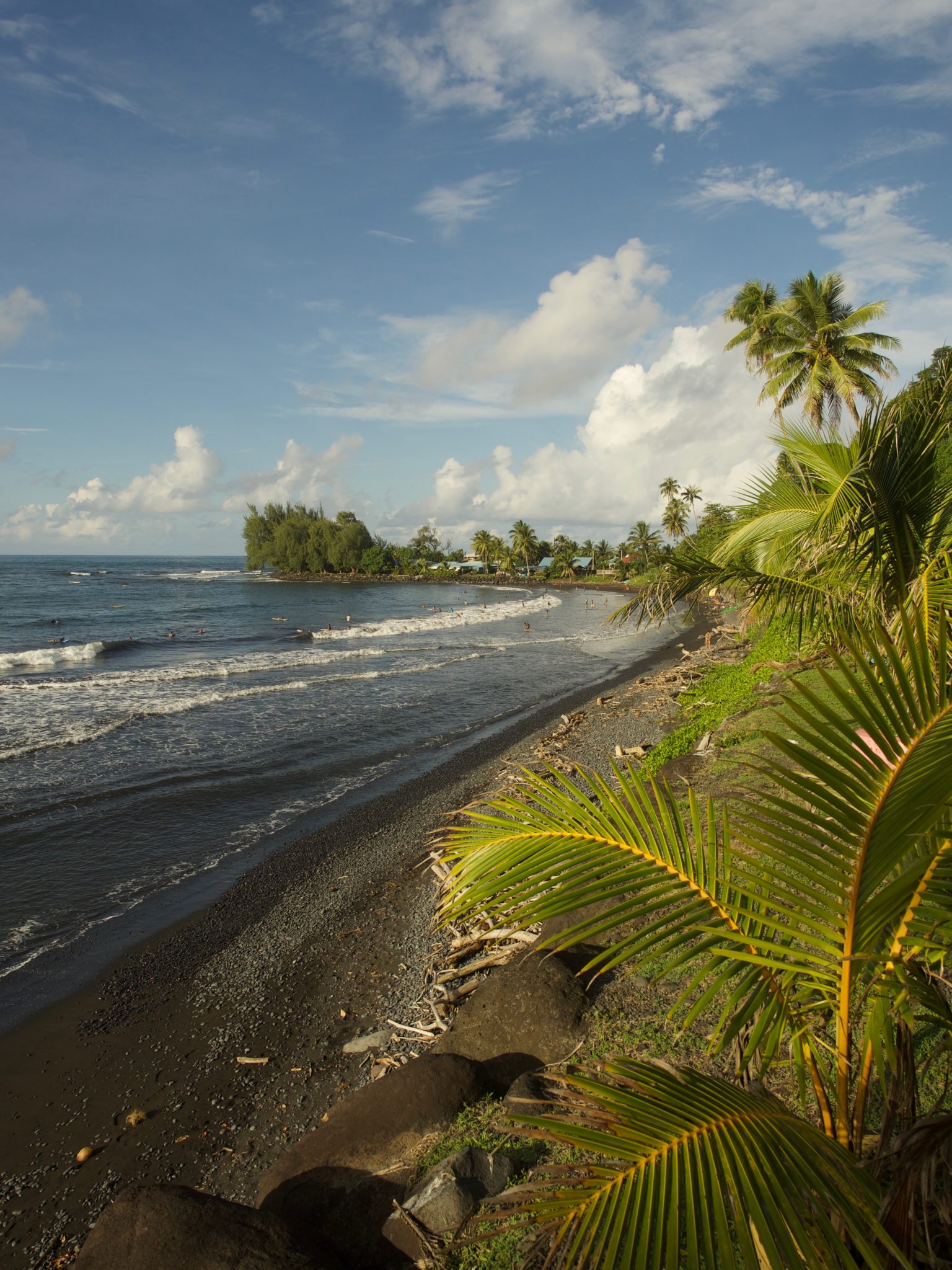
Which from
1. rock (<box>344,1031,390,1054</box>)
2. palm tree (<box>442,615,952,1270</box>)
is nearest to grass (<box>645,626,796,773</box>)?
rock (<box>344,1031,390,1054</box>)

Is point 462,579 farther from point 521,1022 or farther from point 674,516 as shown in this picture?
point 521,1022

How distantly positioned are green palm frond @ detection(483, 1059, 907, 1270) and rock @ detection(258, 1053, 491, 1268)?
2455 mm

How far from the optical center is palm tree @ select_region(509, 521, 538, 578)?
102 meters

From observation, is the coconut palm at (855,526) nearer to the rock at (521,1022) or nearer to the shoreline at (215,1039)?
the rock at (521,1022)

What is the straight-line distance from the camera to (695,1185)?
5.91 ft

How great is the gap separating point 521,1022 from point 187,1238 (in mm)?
2495

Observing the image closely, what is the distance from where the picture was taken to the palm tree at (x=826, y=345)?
2345cm

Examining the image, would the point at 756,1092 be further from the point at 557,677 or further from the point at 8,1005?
the point at 557,677

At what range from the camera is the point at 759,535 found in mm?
5633

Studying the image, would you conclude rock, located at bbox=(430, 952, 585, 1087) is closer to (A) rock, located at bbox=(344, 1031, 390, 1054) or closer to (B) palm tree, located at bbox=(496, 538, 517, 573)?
(A) rock, located at bbox=(344, 1031, 390, 1054)

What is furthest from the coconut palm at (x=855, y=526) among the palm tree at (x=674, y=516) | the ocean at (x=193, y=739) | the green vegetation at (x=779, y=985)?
the palm tree at (x=674, y=516)

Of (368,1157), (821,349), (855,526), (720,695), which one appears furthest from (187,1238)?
(821,349)

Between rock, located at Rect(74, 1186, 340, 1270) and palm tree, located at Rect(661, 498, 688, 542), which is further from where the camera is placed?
palm tree, located at Rect(661, 498, 688, 542)

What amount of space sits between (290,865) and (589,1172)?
8.95 metres
